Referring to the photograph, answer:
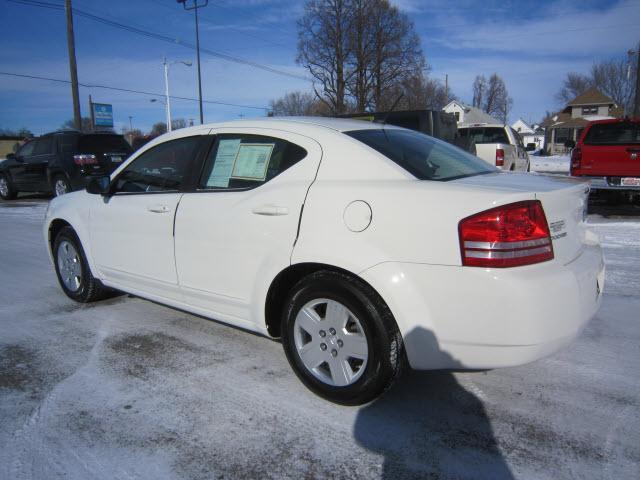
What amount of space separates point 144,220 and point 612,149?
8.36 m

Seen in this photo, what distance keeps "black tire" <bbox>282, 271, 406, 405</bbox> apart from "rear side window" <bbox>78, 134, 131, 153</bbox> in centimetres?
1137

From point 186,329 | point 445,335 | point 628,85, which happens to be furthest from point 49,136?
point 628,85

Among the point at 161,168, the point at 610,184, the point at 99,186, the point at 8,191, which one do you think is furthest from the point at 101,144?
the point at 610,184

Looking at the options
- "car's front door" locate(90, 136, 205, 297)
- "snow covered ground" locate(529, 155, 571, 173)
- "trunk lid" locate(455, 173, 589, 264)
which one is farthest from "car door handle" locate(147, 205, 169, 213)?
"snow covered ground" locate(529, 155, 571, 173)

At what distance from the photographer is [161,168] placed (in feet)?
12.1

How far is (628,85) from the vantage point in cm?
5191

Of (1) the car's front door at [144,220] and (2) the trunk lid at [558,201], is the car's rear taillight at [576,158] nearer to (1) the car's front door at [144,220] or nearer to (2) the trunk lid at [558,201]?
(2) the trunk lid at [558,201]

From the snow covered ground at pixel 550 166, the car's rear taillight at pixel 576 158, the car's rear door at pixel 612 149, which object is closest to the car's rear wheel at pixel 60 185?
the car's rear taillight at pixel 576 158

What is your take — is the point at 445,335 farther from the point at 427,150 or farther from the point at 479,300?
the point at 427,150

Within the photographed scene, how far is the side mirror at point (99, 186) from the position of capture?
395 cm

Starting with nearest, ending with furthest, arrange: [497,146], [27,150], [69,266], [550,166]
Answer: [69,266] < [497,146] < [27,150] < [550,166]

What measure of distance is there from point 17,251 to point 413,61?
100 feet

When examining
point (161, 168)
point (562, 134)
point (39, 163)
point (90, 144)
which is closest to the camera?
point (161, 168)

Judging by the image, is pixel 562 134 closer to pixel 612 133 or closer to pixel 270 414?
pixel 612 133
